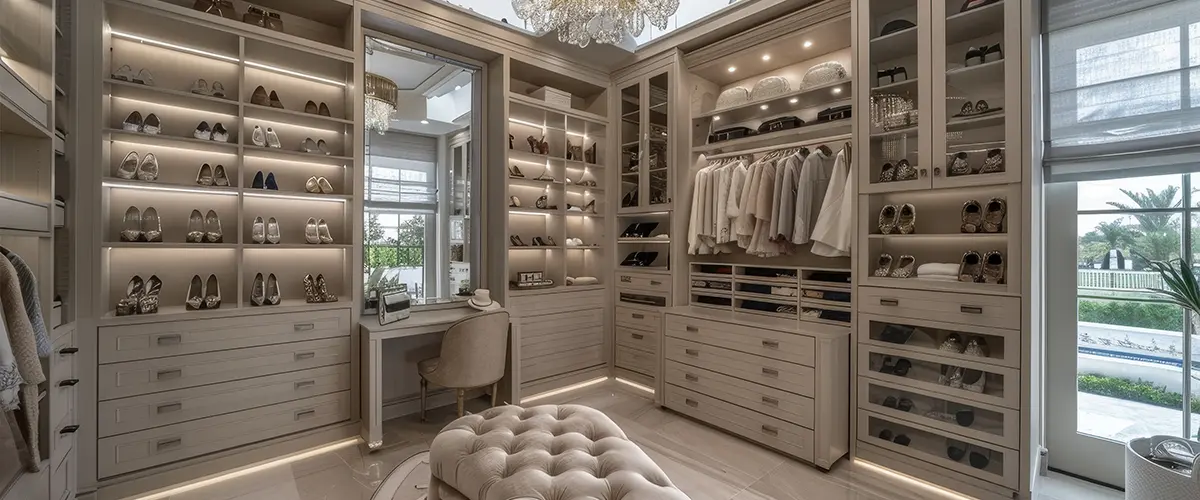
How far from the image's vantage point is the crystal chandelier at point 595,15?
7.81 ft

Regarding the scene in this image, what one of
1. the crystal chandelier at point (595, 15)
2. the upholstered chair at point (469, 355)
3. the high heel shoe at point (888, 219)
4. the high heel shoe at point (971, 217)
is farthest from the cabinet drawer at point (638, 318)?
the crystal chandelier at point (595, 15)

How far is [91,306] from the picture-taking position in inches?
87.9

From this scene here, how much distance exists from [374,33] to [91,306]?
218 cm

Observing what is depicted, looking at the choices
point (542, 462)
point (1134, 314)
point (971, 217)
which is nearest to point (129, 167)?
point (542, 462)

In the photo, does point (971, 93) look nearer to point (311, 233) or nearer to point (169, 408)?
point (311, 233)

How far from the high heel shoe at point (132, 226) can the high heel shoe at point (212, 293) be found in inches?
15.0

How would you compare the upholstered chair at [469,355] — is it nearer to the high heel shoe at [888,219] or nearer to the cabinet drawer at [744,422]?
the cabinet drawer at [744,422]

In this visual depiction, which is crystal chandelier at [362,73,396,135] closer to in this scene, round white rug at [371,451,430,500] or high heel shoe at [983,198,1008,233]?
round white rug at [371,451,430,500]

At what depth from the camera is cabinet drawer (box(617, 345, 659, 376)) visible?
156 inches

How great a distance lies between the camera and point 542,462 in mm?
1638

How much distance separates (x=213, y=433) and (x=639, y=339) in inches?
113

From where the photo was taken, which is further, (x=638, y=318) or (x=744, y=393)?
(x=638, y=318)

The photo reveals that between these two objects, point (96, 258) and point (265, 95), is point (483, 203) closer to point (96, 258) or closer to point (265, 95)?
point (265, 95)

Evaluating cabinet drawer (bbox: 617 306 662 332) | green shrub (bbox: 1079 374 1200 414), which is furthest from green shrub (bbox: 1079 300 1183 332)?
cabinet drawer (bbox: 617 306 662 332)
